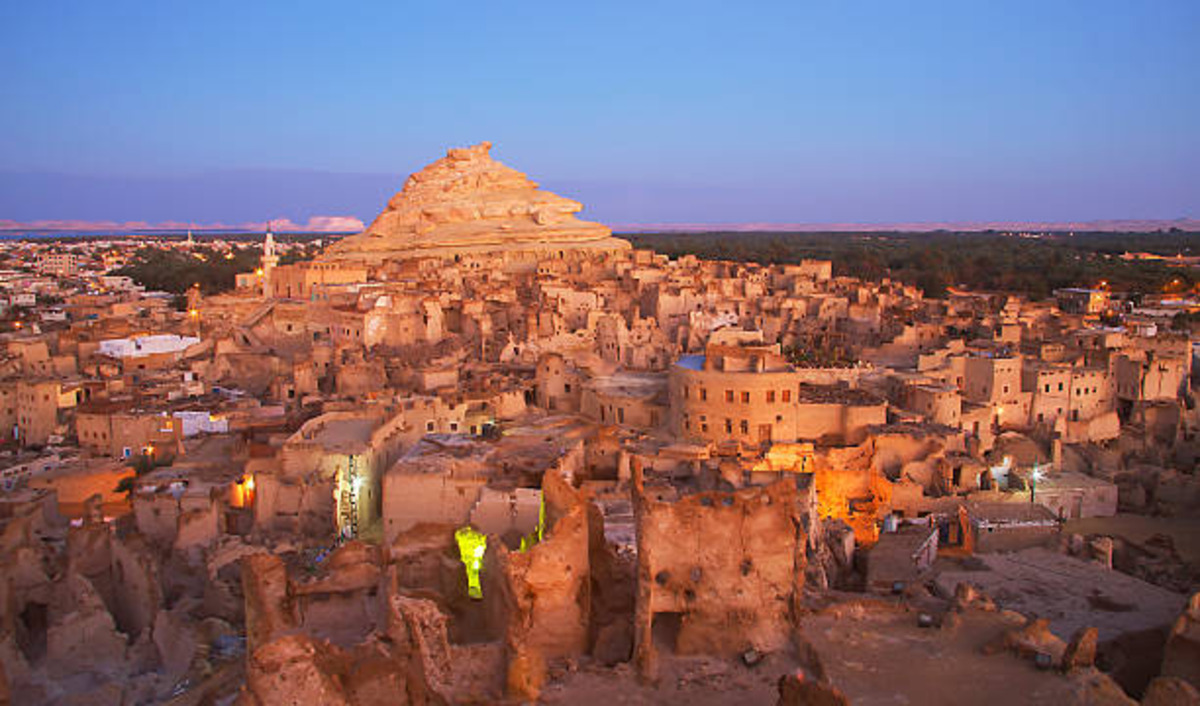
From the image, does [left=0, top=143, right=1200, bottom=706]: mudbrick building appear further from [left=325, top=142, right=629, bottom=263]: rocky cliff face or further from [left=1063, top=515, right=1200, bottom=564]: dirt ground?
[left=325, top=142, right=629, bottom=263]: rocky cliff face

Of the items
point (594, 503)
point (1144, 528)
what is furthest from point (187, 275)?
point (594, 503)

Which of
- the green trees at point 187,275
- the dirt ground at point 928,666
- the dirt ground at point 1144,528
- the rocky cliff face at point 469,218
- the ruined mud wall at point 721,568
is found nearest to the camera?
the dirt ground at point 928,666

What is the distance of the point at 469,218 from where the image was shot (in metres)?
61.0

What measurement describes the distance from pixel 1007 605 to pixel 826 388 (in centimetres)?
1167

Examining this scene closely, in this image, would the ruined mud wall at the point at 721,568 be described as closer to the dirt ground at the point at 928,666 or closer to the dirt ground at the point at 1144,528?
the dirt ground at the point at 928,666

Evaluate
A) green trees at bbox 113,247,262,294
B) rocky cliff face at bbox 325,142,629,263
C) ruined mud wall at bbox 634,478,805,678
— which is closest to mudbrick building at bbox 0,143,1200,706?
ruined mud wall at bbox 634,478,805,678

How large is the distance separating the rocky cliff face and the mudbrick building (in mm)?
14943

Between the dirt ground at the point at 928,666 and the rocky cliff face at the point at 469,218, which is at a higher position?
the rocky cliff face at the point at 469,218

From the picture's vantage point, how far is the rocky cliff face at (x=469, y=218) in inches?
2272

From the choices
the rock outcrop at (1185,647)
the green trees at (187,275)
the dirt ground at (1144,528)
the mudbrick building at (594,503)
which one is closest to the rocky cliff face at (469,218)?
the green trees at (187,275)

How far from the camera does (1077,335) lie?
109 ft

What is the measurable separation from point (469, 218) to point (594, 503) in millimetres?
49178

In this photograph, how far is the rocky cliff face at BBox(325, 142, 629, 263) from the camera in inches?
2272

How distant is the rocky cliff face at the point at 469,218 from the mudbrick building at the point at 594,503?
588 inches
